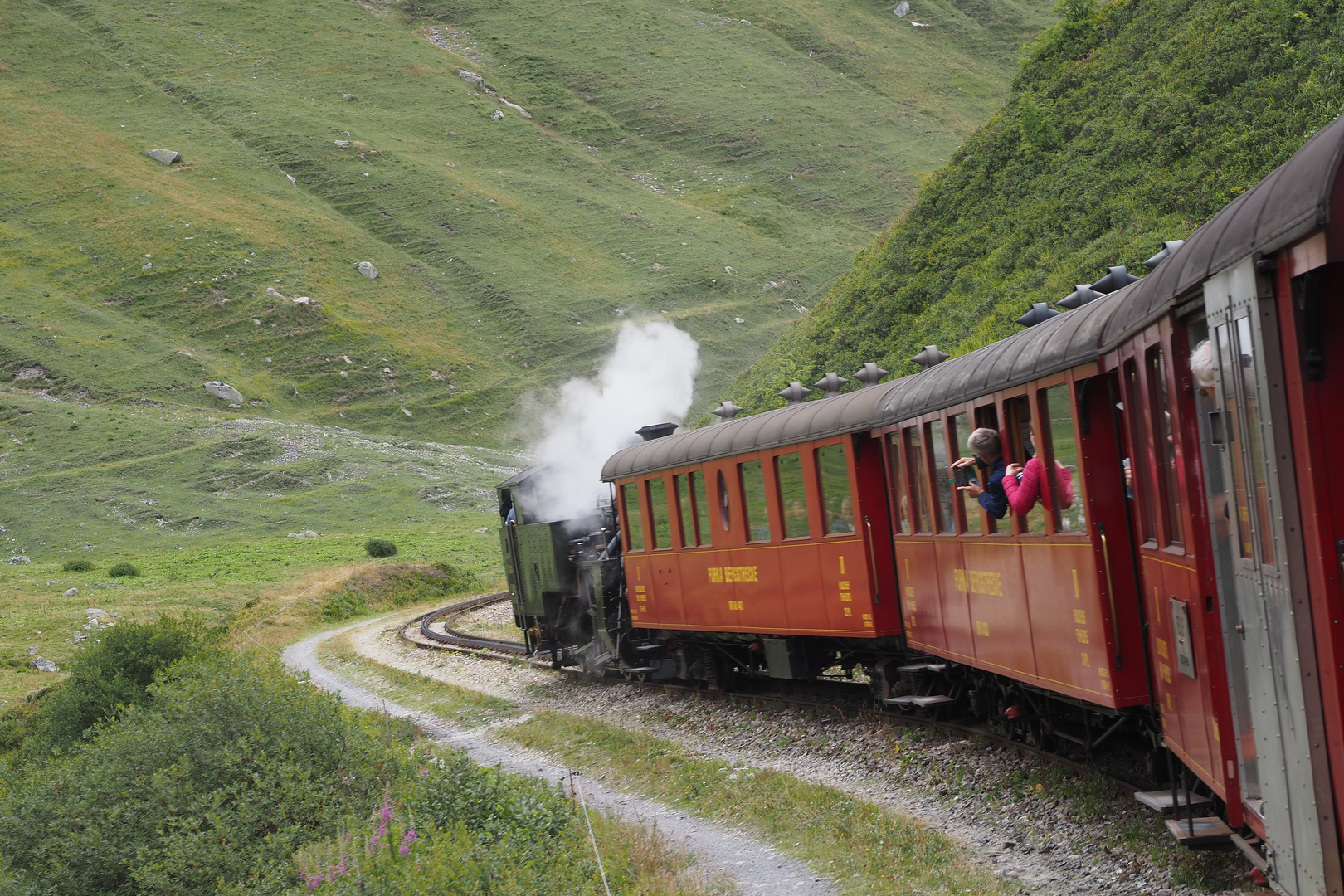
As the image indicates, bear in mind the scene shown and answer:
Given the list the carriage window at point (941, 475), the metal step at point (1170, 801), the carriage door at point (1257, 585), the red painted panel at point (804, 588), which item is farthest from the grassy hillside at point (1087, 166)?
the carriage door at point (1257, 585)

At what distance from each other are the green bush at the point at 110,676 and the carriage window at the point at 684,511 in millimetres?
9415

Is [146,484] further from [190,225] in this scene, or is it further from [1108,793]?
[1108,793]

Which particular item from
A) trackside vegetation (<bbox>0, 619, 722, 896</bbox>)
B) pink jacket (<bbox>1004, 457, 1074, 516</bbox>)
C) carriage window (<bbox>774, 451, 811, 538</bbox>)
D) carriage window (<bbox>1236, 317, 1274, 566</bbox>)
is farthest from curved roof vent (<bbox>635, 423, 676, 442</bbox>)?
carriage window (<bbox>1236, 317, 1274, 566</bbox>)

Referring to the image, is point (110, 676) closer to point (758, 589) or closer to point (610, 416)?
point (610, 416)

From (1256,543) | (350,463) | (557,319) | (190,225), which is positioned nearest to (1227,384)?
(1256,543)

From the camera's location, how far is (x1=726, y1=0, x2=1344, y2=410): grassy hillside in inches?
863

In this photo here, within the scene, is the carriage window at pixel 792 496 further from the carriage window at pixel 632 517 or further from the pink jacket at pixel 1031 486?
the pink jacket at pixel 1031 486

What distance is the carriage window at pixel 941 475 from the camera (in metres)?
10.6

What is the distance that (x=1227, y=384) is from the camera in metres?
5.16

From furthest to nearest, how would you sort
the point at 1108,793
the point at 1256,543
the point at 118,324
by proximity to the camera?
the point at 118,324
the point at 1108,793
the point at 1256,543

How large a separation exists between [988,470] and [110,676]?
1798cm

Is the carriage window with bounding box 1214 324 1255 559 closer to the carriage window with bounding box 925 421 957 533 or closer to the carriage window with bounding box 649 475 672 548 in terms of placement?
the carriage window with bounding box 925 421 957 533

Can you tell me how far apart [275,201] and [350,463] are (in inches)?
1892

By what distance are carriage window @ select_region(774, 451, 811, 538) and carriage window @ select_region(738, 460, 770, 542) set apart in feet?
1.16
